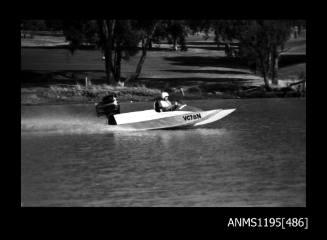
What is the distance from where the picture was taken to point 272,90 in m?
70.8

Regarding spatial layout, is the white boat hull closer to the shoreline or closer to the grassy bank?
the grassy bank

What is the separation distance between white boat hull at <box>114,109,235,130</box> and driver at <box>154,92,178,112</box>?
→ 0.77 feet

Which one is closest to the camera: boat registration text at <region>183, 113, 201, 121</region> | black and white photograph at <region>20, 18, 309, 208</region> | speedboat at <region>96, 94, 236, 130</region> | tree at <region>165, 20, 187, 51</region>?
black and white photograph at <region>20, 18, 309, 208</region>

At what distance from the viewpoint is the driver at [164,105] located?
44062 millimetres

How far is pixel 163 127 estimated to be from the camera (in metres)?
46.2

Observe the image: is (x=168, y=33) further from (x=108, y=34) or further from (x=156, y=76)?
(x=156, y=76)

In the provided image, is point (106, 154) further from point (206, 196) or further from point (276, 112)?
point (276, 112)

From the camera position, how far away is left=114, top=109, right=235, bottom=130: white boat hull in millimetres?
44844

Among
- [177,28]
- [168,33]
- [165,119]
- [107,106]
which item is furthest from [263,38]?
[107,106]

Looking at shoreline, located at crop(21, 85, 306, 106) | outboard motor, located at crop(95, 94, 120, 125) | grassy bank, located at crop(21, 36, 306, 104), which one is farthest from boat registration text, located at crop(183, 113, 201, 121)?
shoreline, located at crop(21, 85, 306, 106)

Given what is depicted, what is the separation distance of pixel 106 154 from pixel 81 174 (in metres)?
5.71

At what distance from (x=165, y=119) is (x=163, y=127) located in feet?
3.46
